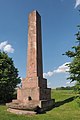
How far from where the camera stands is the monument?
61.2 feet

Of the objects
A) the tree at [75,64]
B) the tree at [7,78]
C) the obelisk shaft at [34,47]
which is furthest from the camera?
the tree at [7,78]

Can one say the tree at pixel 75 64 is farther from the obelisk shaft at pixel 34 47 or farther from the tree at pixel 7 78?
the tree at pixel 7 78

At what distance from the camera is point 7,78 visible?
3044cm

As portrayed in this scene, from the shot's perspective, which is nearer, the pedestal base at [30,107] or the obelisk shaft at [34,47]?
the pedestal base at [30,107]

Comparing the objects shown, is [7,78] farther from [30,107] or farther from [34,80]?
[30,107]

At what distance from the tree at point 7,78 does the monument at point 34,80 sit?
10344 mm

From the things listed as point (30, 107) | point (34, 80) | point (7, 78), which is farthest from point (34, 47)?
point (7, 78)

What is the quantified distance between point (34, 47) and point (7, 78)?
11.4 meters

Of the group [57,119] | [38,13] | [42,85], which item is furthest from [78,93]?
[38,13]

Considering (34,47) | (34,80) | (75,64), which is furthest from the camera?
(34,47)

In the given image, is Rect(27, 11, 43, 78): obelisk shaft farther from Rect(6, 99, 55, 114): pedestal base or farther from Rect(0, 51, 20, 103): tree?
Rect(0, 51, 20, 103): tree

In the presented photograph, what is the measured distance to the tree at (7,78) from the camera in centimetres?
3067

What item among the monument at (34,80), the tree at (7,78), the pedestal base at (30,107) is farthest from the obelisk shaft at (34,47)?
the tree at (7,78)

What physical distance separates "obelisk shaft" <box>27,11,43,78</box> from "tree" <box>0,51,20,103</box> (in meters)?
10.5
